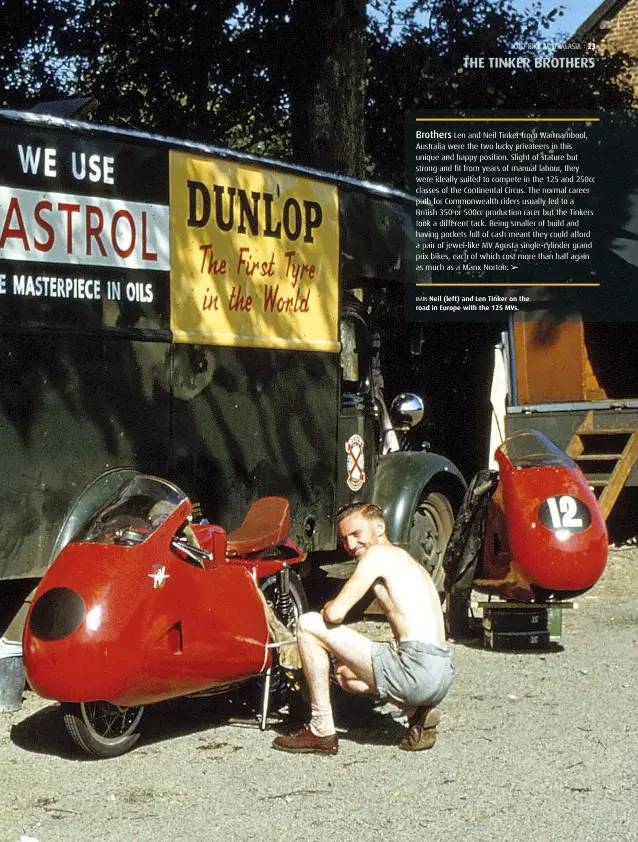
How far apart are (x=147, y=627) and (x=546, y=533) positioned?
3.45m

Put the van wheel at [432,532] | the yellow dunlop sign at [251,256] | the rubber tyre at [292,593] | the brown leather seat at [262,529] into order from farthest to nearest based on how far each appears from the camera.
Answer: the van wheel at [432,532], the yellow dunlop sign at [251,256], the rubber tyre at [292,593], the brown leather seat at [262,529]

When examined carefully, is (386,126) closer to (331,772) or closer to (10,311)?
(10,311)

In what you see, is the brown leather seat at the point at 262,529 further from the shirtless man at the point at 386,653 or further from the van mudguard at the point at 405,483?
the van mudguard at the point at 405,483

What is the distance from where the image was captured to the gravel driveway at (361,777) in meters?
5.23

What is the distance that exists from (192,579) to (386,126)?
11.5m

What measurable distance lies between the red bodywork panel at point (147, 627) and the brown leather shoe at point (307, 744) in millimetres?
445

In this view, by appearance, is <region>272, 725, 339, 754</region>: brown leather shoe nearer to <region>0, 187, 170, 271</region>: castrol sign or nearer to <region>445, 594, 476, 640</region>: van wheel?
<region>0, 187, 170, 271</region>: castrol sign

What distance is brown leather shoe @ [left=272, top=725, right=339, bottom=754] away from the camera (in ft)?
20.8

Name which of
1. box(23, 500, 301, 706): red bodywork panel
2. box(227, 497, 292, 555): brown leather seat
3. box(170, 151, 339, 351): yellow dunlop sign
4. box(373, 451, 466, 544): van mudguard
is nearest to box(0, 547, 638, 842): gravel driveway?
box(23, 500, 301, 706): red bodywork panel

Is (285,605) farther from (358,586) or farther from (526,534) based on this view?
(526,534)

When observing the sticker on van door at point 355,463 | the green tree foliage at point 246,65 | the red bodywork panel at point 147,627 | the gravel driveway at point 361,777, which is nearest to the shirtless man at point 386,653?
the gravel driveway at point 361,777

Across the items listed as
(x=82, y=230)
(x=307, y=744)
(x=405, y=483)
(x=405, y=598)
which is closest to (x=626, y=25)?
(x=405, y=483)

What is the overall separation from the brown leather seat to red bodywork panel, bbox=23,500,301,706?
0.37 meters

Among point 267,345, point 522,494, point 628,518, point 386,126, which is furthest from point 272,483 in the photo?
point 386,126
